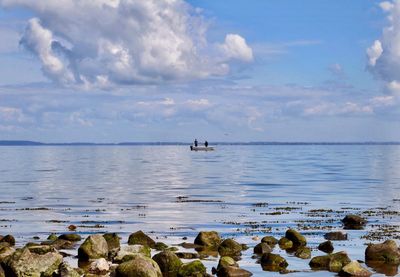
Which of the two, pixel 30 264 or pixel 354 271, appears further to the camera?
pixel 354 271

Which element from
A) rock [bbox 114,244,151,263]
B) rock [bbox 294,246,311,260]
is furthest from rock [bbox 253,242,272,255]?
rock [bbox 114,244,151,263]

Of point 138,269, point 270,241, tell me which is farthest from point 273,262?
point 138,269

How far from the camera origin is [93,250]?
33.4 meters

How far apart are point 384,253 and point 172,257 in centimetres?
1089

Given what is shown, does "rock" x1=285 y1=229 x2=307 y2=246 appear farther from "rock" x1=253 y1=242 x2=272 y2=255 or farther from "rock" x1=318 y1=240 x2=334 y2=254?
"rock" x1=253 y1=242 x2=272 y2=255

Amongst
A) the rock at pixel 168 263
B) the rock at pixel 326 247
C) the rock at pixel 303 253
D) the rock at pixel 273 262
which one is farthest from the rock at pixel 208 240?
the rock at pixel 168 263

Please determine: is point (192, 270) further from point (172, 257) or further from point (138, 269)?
point (138, 269)

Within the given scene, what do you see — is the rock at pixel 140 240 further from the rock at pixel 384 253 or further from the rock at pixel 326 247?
the rock at pixel 384 253

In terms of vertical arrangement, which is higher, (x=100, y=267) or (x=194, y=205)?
(x=100, y=267)

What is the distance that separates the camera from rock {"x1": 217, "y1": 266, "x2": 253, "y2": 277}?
95.2ft

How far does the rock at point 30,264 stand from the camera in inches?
1100

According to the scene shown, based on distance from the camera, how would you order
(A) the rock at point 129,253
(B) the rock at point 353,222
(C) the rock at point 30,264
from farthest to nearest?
(B) the rock at point 353,222
(A) the rock at point 129,253
(C) the rock at point 30,264

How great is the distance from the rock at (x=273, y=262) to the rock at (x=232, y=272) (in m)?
2.02

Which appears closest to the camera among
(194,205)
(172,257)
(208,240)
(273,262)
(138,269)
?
(138,269)
